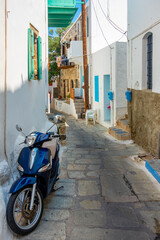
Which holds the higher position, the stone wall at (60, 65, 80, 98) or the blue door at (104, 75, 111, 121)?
the stone wall at (60, 65, 80, 98)

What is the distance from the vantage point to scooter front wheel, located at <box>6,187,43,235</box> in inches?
116

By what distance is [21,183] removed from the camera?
311 centimetres

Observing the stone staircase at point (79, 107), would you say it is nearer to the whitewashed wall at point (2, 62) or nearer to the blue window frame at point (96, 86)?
the blue window frame at point (96, 86)

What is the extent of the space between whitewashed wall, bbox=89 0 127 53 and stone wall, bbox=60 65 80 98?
17.8 feet

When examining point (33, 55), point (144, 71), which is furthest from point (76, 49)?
point (33, 55)

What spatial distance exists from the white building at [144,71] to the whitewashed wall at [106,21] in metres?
7.10

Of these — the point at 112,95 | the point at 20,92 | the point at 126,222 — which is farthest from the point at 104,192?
the point at 112,95

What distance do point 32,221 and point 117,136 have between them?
6467 millimetres

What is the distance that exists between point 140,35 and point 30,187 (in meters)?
→ 6.08

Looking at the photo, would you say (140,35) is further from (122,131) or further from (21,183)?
(21,183)

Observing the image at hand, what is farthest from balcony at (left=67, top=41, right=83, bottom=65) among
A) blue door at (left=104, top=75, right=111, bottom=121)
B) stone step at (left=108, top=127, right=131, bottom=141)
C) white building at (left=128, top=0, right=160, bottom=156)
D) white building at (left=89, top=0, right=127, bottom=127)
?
white building at (left=128, top=0, right=160, bottom=156)

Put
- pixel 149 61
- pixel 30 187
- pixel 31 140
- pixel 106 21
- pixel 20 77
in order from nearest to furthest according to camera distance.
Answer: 1. pixel 30 187
2. pixel 31 140
3. pixel 20 77
4. pixel 149 61
5. pixel 106 21

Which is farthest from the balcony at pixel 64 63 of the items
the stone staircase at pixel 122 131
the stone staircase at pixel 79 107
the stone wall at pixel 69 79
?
the stone staircase at pixel 122 131

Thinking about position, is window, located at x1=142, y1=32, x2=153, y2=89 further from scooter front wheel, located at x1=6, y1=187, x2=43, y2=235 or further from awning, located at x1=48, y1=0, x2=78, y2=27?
scooter front wheel, located at x1=6, y1=187, x2=43, y2=235
